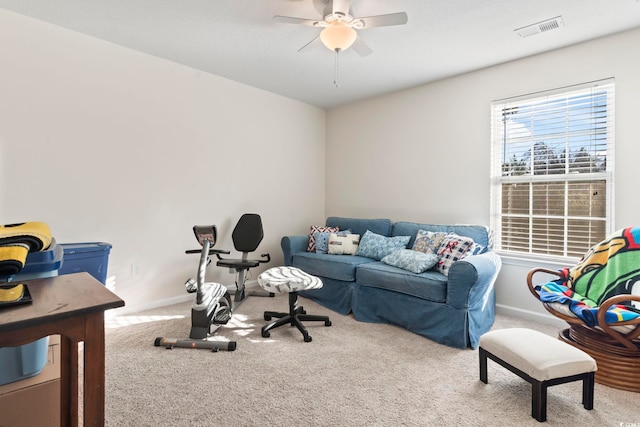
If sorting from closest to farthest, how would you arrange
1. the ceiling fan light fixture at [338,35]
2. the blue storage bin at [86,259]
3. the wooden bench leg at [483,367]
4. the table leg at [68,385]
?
the table leg at [68,385] → the wooden bench leg at [483,367] → the ceiling fan light fixture at [338,35] → the blue storage bin at [86,259]

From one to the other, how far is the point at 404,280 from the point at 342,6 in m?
2.16

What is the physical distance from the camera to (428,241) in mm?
3318

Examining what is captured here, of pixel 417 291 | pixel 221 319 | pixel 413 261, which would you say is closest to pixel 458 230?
pixel 413 261

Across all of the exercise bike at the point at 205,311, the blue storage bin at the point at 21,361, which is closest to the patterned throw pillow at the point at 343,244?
the exercise bike at the point at 205,311

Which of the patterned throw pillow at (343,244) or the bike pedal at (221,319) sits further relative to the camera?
the patterned throw pillow at (343,244)

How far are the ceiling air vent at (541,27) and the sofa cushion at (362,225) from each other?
221cm

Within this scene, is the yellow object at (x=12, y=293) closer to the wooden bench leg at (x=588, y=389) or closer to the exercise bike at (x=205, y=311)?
the exercise bike at (x=205, y=311)

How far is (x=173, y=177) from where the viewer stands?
11.7 ft

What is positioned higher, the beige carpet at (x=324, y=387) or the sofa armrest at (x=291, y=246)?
the sofa armrest at (x=291, y=246)

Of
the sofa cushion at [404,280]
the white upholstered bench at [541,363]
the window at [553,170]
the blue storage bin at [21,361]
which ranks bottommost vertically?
the white upholstered bench at [541,363]

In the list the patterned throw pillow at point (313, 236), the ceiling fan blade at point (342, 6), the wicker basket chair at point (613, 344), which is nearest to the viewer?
the wicker basket chair at point (613, 344)

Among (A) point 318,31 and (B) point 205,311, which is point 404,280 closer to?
(B) point 205,311

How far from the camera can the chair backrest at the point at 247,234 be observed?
3.77 metres

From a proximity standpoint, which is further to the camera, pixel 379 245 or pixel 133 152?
pixel 379 245
